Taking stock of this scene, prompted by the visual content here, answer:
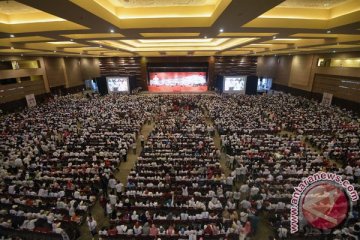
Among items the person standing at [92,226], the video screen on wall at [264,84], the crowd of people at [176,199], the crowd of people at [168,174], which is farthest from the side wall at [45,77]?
the video screen on wall at [264,84]

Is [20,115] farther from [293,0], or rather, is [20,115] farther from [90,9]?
[293,0]

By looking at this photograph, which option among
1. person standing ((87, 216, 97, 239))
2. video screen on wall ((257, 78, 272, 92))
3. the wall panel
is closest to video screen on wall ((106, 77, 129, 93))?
the wall panel

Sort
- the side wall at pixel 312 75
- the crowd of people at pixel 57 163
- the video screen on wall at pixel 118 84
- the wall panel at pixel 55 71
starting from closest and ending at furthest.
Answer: the crowd of people at pixel 57 163 → the side wall at pixel 312 75 → the wall panel at pixel 55 71 → the video screen on wall at pixel 118 84

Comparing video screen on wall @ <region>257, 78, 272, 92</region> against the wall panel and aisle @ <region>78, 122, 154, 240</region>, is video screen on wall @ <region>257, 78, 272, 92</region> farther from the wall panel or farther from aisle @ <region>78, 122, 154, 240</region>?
the wall panel

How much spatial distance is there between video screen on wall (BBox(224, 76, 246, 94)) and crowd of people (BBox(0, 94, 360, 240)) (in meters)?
13.5

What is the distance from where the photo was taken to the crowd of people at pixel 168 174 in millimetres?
7527

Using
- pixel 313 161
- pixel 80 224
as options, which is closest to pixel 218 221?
pixel 80 224

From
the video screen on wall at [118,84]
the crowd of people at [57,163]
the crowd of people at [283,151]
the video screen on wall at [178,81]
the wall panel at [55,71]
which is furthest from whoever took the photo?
the video screen on wall at [178,81]

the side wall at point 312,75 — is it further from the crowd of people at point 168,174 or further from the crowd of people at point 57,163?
the crowd of people at point 57,163

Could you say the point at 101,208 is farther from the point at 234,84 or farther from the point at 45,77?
the point at 234,84

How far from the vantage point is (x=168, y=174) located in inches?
404

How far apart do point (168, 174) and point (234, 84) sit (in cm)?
2558

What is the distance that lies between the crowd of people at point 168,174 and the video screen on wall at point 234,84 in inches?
531

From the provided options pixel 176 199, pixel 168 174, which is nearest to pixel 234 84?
pixel 168 174
